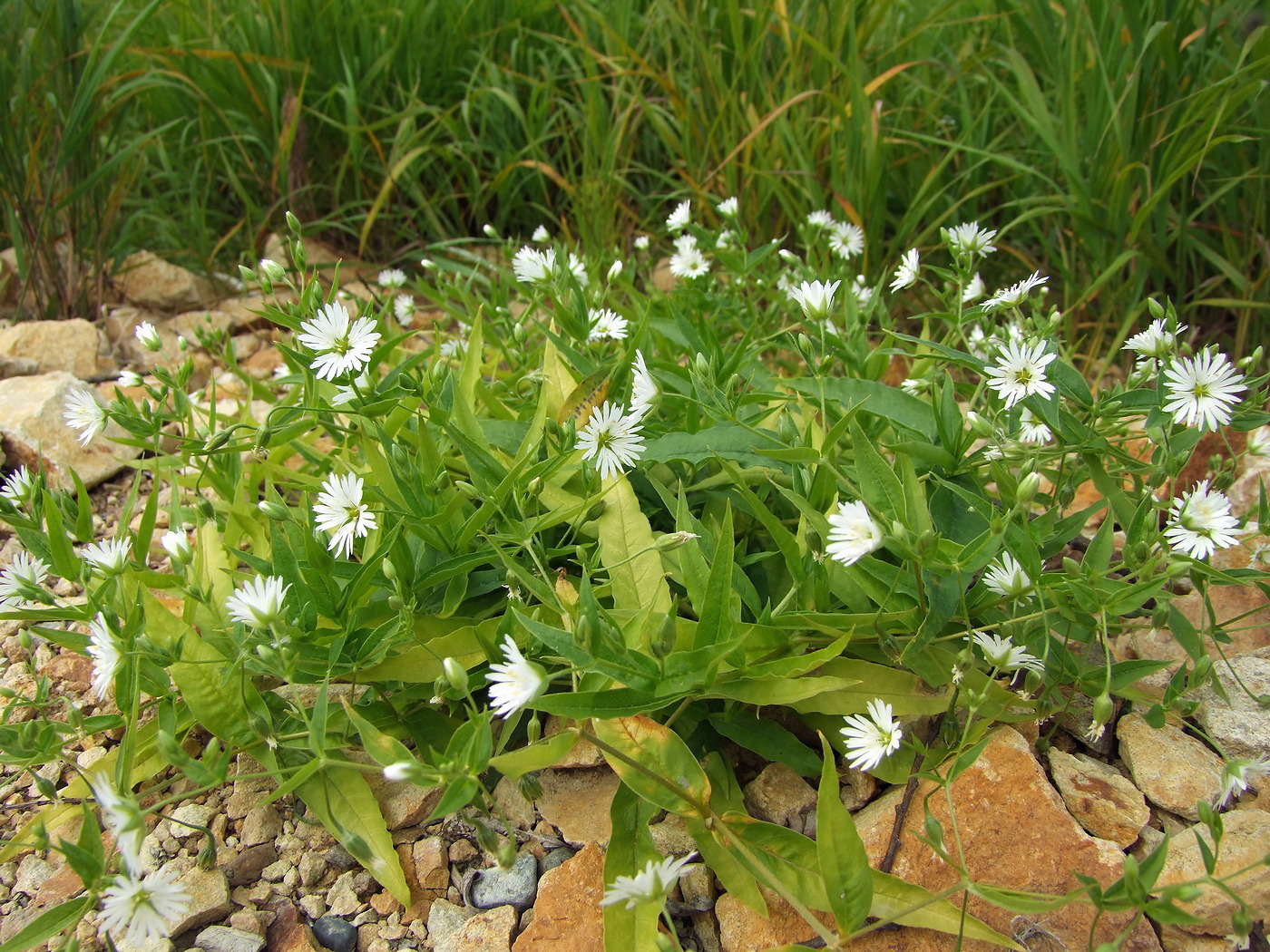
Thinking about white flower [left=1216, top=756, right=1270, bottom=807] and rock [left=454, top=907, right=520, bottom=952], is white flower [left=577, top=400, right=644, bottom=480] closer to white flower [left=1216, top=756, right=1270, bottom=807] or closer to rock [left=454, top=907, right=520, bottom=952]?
rock [left=454, top=907, right=520, bottom=952]

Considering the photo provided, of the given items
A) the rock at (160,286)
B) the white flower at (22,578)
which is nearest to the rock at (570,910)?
the white flower at (22,578)

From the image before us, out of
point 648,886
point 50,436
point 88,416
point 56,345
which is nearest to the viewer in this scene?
point 648,886

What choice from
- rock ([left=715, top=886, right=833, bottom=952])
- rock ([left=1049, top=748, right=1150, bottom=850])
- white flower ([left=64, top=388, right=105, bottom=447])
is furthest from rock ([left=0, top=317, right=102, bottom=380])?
rock ([left=1049, top=748, right=1150, bottom=850])

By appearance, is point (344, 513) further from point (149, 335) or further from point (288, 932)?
point (149, 335)

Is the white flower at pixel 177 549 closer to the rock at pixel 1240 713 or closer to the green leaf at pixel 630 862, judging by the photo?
the green leaf at pixel 630 862

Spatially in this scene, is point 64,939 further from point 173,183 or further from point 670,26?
point 670,26

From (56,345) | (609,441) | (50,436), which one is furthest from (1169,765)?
(56,345)
